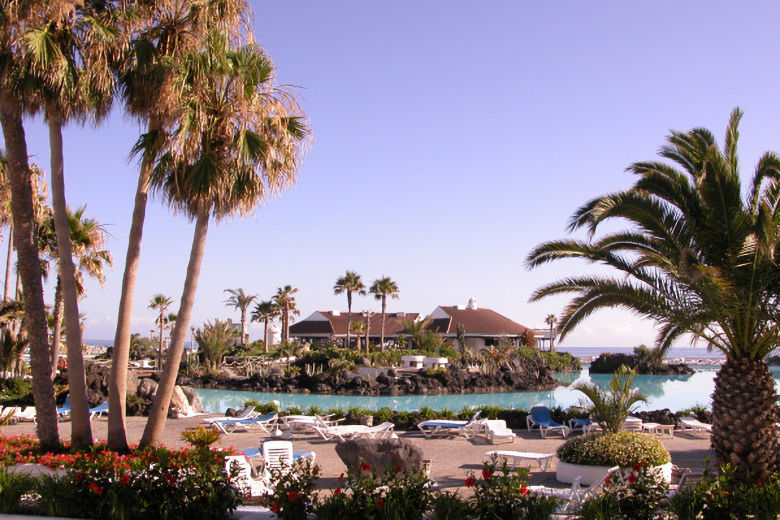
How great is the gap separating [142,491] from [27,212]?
5.61m

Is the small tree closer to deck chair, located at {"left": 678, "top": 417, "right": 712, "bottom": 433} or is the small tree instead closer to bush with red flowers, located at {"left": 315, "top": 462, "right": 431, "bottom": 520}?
bush with red flowers, located at {"left": 315, "top": 462, "right": 431, "bottom": 520}

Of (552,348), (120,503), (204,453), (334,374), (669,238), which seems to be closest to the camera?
(120,503)

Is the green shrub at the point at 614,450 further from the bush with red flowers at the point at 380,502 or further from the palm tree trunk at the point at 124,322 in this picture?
the palm tree trunk at the point at 124,322

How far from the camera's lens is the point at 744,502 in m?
6.02

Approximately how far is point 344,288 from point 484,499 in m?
52.2

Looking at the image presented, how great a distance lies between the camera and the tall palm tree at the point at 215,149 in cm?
987

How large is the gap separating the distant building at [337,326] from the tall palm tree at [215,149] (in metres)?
49.7

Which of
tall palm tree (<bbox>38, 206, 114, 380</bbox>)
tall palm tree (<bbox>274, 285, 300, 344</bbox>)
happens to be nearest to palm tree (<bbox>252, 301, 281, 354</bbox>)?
tall palm tree (<bbox>274, 285, 300, 344</bbox>)

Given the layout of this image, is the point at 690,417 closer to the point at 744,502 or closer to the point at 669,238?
the point at 669,238

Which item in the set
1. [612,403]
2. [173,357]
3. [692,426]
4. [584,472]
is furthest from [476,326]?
[173,357]

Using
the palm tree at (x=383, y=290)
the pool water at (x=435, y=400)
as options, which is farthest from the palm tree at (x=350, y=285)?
the pool water at (x=435, y=400)

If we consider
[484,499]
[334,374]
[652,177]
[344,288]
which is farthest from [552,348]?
[484,499]

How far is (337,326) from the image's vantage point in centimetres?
6319

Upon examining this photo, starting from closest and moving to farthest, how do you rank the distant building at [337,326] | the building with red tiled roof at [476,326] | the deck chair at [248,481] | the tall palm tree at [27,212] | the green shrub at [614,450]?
the deck chair at [248,481] → the tall palm tree at [27,212] → the green shrub at [614,450] → the building with red tiled roof at [476,326] → the distant building at [337,326]
